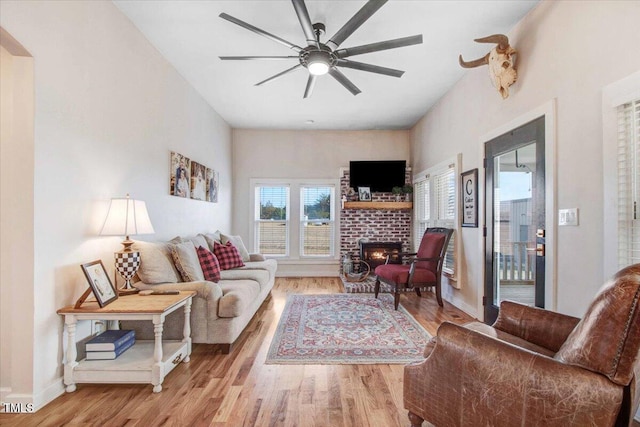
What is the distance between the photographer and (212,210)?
512 centimetres

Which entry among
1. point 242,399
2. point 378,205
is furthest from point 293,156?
point 242,399

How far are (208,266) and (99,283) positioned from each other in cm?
121

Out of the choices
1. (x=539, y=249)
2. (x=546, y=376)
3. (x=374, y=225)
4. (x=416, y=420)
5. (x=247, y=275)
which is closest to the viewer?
(x=546, y=376)

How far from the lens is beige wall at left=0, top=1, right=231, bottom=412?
190cm

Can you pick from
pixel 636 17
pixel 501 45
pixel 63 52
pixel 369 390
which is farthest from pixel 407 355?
pixel 63 52

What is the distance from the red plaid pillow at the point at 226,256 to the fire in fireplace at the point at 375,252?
8.19ft

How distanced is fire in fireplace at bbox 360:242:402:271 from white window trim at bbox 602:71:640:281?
401 centimetres

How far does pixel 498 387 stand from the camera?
4.15 feet

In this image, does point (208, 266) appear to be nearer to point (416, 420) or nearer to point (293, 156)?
point (416, 420)

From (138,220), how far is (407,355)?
2518 mm

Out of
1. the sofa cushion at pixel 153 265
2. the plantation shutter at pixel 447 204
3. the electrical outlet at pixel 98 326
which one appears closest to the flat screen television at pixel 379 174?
the plantation shutter at pixel 447 204

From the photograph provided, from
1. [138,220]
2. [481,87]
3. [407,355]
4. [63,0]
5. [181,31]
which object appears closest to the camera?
[63,0]

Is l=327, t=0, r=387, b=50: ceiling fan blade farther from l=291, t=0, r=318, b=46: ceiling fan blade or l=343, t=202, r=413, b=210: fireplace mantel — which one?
l=343, t=202, r=413, b=210: fireplace mantel

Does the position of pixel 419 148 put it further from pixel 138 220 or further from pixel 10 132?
pixel 10 132
